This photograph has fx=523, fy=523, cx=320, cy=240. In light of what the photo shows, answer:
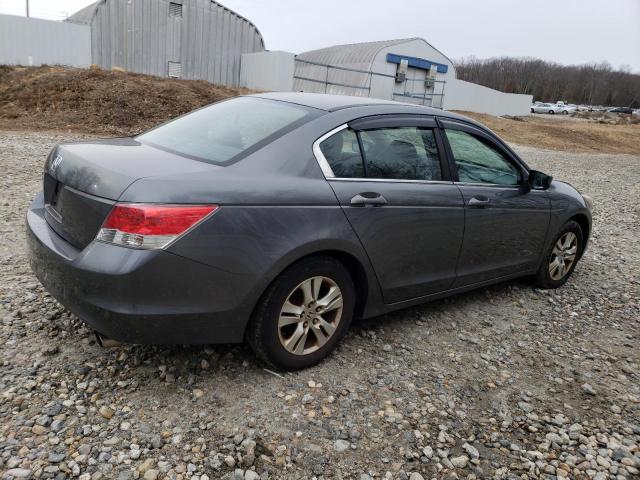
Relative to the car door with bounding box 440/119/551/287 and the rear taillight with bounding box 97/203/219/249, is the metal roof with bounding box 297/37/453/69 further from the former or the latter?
the rear taillight with bounding box 97/203/219/249

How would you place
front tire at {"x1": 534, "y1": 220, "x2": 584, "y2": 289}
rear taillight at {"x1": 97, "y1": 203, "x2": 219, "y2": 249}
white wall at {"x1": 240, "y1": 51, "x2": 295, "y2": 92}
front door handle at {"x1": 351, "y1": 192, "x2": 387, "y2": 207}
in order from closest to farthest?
1. rear taillight at {"x1": 97, "y1": 203, "x2": 219, "y2": 249}
2. front door handle at {"x1": 351, "y1": 192, "x2": 387, "y2": 207}
3. front tire at {"x1": 534, "y1": 220, "x2": 584, "y2": 289}
4. white wall at {"x1": 240, "y1": 51, "x2": 295, "y2": 92}

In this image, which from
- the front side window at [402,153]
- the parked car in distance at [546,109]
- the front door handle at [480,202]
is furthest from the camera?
the parked car in distance at [546,109]

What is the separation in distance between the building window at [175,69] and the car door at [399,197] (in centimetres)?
2493

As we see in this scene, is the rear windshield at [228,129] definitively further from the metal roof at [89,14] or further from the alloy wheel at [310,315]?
the metal roof at [89,14]

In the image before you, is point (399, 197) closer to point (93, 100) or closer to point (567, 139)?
point (93, 100)

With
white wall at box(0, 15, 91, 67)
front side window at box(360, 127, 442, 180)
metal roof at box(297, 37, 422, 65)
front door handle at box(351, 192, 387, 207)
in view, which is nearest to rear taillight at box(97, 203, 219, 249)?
front door handle at box(351, 192, 387, 207)

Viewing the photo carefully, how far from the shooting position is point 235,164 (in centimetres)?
283

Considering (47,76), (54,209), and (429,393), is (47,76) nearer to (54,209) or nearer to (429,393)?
(54,209)

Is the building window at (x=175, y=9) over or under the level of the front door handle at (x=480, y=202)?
over

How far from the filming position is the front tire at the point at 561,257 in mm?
4914

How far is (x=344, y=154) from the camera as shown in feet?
10.5

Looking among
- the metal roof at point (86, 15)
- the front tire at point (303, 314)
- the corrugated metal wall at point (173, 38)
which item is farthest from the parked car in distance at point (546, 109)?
the front tire at point (303, 314)

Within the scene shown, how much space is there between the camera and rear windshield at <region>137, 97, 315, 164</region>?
3043 mm

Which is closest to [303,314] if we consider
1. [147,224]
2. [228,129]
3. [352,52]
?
[147,224]
